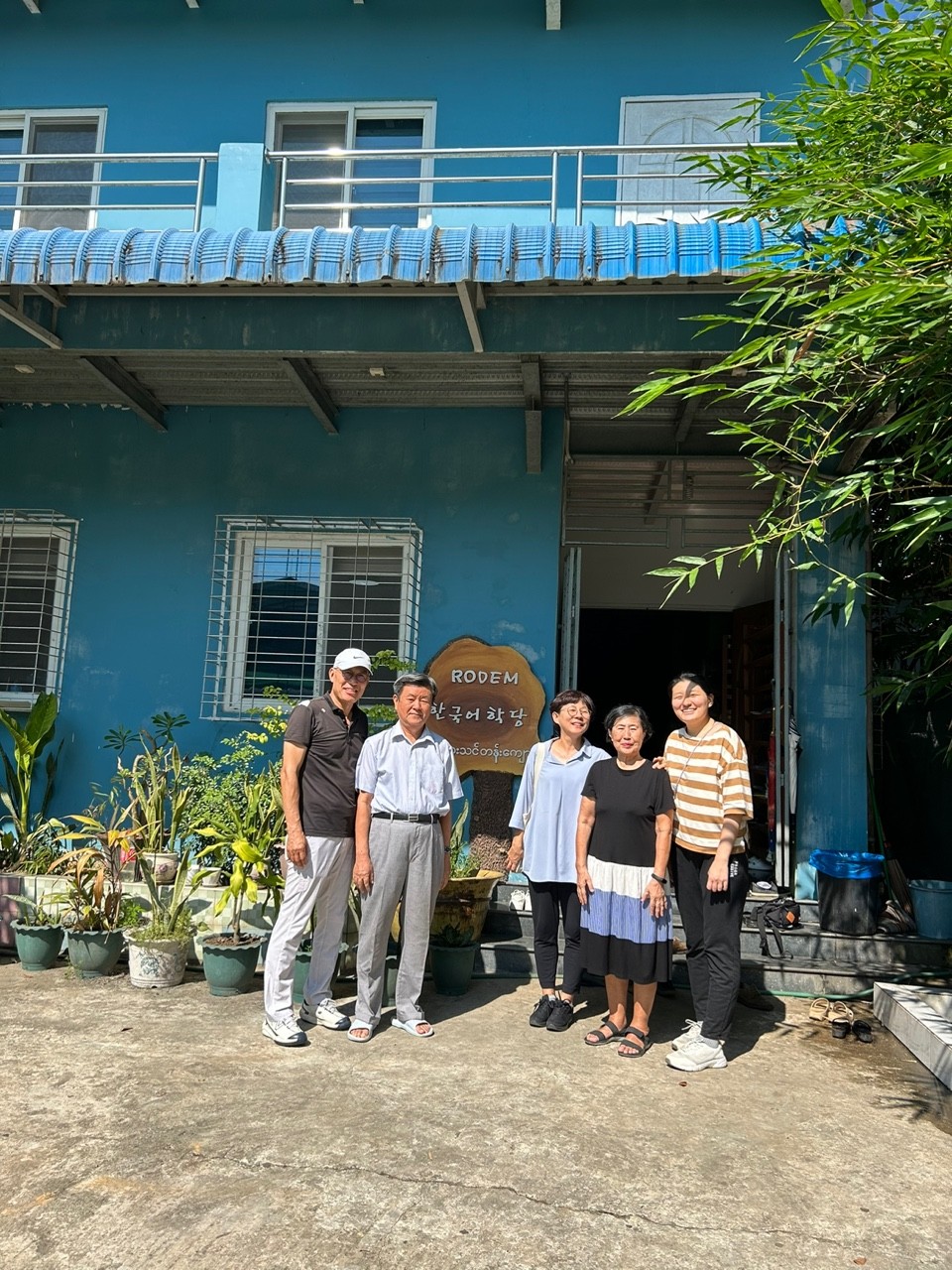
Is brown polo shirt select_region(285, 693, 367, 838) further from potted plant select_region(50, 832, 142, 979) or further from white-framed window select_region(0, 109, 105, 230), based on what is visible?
white-framed window select_region(0, 109, 105, 230)

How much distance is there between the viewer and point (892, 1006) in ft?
16.2

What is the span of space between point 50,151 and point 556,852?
25.0 ft

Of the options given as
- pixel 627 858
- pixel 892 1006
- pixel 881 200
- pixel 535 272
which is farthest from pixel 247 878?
pixel 881 200

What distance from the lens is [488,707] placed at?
273 inches

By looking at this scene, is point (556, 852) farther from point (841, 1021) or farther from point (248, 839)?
point (248, 839)

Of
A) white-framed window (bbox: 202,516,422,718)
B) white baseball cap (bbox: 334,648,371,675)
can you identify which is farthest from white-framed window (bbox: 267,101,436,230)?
white baseball cap (bbox: 334,648,371,675)

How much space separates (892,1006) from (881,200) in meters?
3.85

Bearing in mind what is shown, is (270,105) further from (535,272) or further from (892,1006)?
(892,1006)

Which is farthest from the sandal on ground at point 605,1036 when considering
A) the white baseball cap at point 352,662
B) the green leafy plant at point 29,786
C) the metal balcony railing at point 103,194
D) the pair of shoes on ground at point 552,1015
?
the metal balcony railing at point 103,194

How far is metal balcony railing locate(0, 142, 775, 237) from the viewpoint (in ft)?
24.5

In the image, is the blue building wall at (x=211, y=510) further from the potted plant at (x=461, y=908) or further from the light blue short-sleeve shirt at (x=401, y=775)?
the light blue short-sleeve shirt at (x=401, y=775)

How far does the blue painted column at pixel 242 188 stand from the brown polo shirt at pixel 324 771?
4055 mm

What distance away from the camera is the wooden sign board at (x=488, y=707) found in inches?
271

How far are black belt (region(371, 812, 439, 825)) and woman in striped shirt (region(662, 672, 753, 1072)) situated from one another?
1191mm
